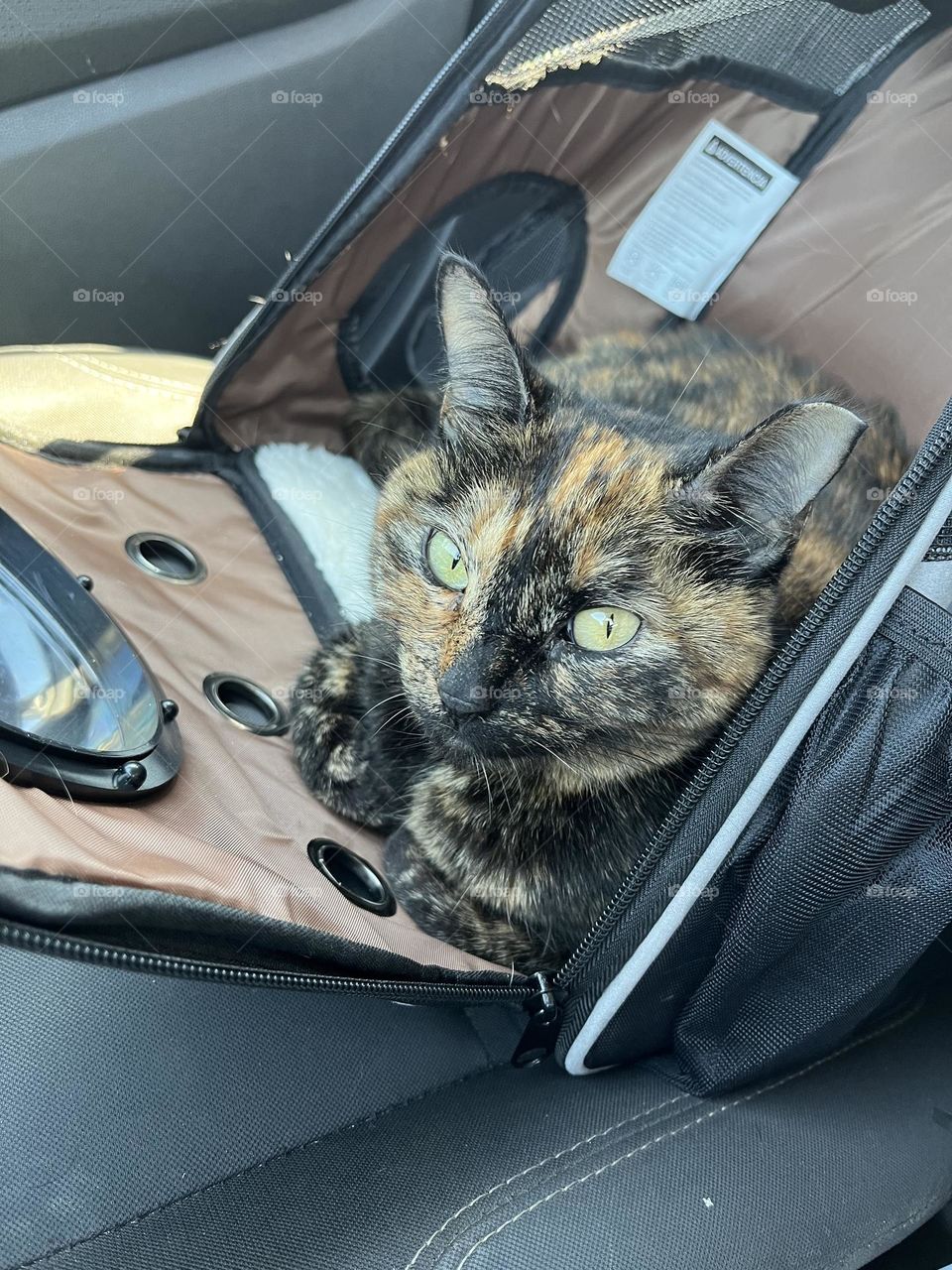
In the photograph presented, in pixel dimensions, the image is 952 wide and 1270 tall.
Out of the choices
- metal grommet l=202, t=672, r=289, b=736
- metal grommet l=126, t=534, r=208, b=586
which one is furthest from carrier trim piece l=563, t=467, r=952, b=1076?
metal grommet l=126, t=534, r=208, b=586

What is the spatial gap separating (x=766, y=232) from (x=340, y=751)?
1.05 meters

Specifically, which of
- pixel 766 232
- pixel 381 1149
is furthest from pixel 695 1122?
pixel 766 232

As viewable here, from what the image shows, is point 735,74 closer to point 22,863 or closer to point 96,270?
point 96,270

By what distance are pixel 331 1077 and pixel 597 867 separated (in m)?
0.36

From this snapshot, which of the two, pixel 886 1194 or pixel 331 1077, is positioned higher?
pixel 886 1194

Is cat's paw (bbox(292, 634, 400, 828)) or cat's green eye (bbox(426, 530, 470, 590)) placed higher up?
cat's green eye (bbox(426, 530, 470, 590))

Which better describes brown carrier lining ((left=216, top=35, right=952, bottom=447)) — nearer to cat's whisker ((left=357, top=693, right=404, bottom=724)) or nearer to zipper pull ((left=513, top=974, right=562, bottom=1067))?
cat's whisker ((left=357, top=693, right=404, bottom=724))

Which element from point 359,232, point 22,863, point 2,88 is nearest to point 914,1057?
point 22,863

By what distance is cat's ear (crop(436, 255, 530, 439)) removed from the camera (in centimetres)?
99

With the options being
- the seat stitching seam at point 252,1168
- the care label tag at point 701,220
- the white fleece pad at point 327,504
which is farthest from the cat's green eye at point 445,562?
the care label tag at point 701,220

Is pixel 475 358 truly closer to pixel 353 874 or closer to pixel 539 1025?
pixel 353 874

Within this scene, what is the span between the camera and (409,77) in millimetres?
1702

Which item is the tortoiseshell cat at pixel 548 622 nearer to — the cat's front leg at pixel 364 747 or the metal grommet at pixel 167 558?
the cat's front leg at pixel 364 747

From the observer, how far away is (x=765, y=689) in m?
0.86
